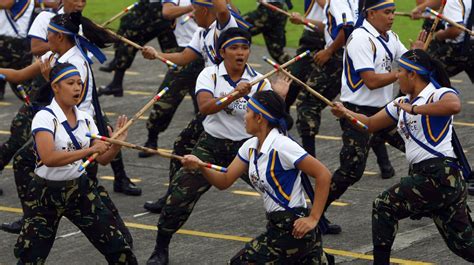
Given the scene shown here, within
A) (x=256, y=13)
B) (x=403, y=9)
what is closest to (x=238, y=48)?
(x=256, y=13)

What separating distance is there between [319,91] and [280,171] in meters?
4.75

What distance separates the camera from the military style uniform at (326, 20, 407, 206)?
11.6 m

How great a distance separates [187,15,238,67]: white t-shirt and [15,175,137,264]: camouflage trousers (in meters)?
3.20

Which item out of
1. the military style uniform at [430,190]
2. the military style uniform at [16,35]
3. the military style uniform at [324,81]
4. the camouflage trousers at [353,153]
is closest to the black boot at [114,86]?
the military style uniform at [16,35]

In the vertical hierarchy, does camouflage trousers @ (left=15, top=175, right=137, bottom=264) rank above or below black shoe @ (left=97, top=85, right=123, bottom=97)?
above

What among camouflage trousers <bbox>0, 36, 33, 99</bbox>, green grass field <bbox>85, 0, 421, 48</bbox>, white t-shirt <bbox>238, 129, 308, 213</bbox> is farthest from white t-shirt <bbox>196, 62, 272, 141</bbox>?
Answer: green grass field <bbox>85, 0, 421, 48</bbox>

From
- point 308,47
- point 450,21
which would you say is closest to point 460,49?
point 450,21

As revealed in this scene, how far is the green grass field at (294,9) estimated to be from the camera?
22.0 m

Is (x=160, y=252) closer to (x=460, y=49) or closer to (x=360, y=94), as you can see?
(x=360, y=94)

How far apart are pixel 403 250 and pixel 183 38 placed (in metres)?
5.55

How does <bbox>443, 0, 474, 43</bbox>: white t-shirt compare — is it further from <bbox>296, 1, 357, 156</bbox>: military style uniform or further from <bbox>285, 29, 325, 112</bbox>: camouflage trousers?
<bbox>285, 29, 325, 112</bbox>: camouflage trousers

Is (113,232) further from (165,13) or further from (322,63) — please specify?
(165,13)

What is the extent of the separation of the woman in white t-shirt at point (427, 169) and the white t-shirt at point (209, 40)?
2.92m

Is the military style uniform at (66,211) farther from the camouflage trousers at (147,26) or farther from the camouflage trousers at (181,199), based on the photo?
the camouflage trousers at (147,26)
